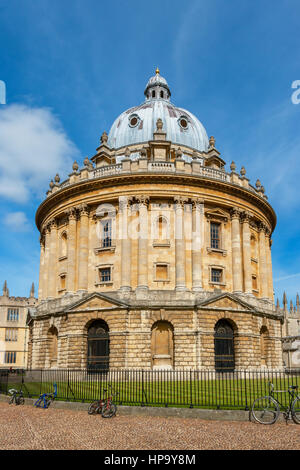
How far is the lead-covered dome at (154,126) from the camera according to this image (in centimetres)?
4478

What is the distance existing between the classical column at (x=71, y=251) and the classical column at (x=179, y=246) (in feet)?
28.3

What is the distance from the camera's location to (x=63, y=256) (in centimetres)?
3844

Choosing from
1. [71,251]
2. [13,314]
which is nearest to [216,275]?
[71,251]

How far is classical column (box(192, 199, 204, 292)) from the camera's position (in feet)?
110

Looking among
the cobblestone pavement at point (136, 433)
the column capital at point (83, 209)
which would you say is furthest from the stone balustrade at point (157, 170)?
the cobblestone pavement at point (136, 433)

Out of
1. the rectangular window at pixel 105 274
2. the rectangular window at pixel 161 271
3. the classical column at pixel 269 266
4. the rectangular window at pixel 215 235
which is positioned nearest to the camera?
the rectangular window at pixel 161 271

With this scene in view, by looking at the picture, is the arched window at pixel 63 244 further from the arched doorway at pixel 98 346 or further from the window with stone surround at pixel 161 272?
the window with stone surround at pixel 161 272

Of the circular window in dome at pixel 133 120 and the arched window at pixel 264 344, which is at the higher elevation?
the circular window in dome at pixel 133 120

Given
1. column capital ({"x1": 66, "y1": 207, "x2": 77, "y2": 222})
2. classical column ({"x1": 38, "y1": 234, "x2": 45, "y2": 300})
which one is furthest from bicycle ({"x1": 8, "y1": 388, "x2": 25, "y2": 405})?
classical column ({"x1": 38, "y1": 234, "x2": 45, "y2": 300})

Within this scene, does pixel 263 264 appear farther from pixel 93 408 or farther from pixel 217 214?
pixel 93 408

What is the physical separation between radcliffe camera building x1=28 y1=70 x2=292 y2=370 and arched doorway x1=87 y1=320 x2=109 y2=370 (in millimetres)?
76

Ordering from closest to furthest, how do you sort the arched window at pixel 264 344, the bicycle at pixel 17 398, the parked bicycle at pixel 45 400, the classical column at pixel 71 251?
the parked bicycle at pixel 45 400 → the bicycle at pixel 17 398 → the classical column at pixel 71 251 → the arched window at pixel 264 344

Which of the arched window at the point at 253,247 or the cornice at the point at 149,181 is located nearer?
the cornice at the point at 149,181

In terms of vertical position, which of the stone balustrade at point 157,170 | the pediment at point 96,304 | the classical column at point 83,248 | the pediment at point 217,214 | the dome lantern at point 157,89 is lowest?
the pediment at point 96,304
